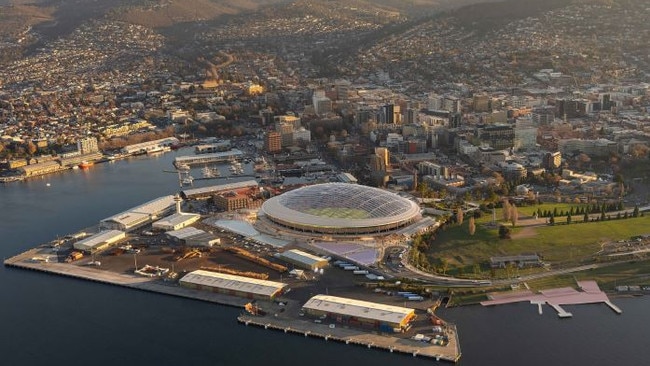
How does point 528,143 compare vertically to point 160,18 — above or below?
below

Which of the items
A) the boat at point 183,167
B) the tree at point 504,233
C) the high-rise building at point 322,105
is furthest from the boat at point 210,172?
the tree at point 504,233

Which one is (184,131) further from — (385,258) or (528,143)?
(385,258)

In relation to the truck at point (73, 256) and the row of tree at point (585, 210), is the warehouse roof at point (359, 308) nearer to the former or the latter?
the truck at point (73, 256)

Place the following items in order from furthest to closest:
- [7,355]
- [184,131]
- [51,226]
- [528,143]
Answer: [184,131]
[528,143]
[51,226]
[7,355]

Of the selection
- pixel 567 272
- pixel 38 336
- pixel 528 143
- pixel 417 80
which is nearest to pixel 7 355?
pixel 38 336

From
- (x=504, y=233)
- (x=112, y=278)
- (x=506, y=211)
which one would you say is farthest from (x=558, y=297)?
(x=112, y=278)

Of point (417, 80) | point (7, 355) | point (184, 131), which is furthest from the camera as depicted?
point (417, 80)

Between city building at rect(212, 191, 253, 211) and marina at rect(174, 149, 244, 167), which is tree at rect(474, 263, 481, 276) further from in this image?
marina at rect(174, 149, 244, 167)
